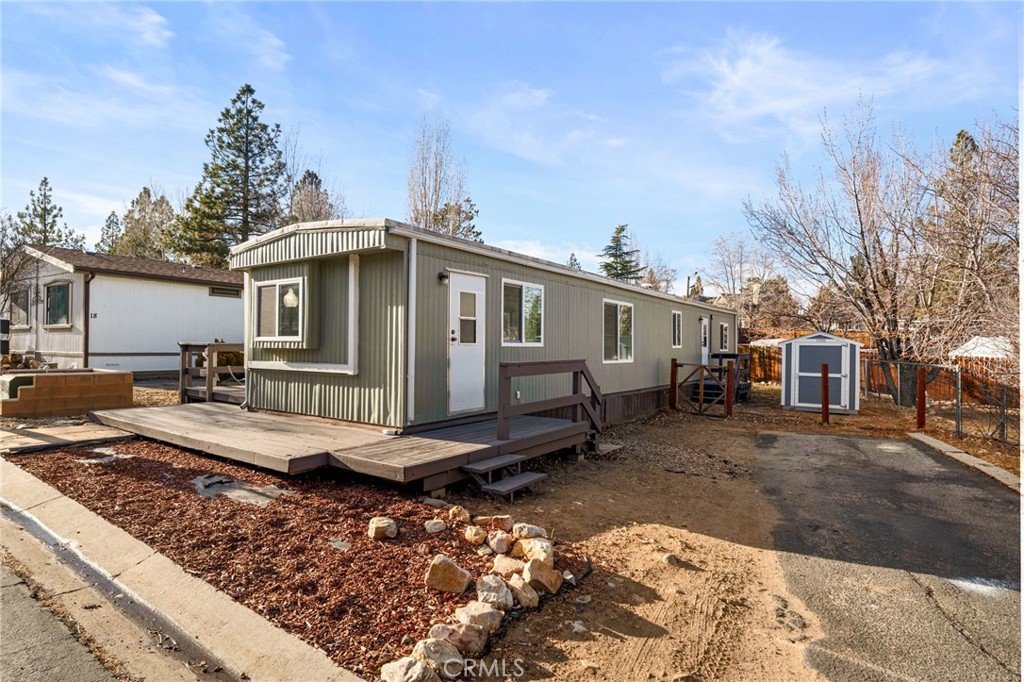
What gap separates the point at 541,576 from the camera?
2861 millimetres

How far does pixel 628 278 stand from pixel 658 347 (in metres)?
24.4

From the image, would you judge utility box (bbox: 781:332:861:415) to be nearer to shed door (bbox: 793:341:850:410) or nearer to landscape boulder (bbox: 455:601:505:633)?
shed door (bbox: 793:341:850:410)

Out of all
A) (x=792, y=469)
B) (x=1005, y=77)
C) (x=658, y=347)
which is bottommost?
(x=792, y=469)

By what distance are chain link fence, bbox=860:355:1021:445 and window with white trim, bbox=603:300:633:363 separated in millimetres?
5059

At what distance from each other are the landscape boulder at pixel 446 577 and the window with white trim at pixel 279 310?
452cm

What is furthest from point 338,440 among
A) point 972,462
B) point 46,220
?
point 46,220

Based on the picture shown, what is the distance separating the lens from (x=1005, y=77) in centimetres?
742

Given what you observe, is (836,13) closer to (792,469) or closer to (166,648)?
(792,469)

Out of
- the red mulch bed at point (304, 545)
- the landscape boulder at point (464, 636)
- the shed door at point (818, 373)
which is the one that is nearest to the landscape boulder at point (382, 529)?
the red mulch bed at point (304, 545)

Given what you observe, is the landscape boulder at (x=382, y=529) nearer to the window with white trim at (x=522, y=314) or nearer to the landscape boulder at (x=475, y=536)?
the landscape boulder at (x=475, y=536)

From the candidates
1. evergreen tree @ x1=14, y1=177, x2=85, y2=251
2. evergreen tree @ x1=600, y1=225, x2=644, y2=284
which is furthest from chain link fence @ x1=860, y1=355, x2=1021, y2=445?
evergreen tree @ x1=14, y1=177, x2=85, y2=251

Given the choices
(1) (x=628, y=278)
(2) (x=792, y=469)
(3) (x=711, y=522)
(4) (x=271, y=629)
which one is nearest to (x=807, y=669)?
(3) (x=711, y=522)

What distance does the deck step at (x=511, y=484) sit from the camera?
4.65 metres

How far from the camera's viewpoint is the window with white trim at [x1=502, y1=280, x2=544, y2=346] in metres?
7.17
